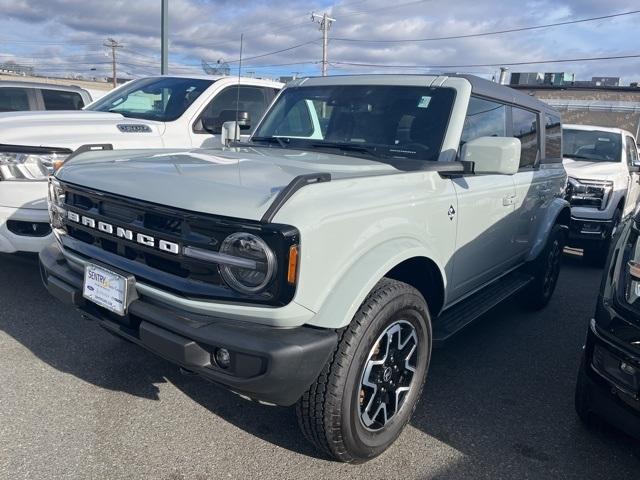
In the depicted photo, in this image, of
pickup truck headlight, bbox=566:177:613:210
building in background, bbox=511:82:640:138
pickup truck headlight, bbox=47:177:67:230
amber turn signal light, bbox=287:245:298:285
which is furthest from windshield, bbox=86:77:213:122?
building in background, bbox=511:82:640:138

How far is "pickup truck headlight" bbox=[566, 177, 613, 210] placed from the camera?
24.3 ft

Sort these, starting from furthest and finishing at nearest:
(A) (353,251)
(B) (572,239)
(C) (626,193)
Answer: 1. (C) (626,193)
2. (B) (572,239)
3. (A) (353,251)

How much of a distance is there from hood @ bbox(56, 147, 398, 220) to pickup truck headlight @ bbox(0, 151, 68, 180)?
1.26 metres

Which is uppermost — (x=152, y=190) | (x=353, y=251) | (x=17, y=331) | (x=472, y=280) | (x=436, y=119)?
(x=436, y=119)

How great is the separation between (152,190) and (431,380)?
2.27m

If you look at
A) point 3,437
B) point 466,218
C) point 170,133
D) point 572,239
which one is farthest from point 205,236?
point 572,239

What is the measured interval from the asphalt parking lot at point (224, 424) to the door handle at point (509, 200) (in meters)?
1.16

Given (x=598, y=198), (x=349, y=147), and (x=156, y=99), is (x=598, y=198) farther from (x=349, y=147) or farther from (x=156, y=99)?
(x=156, y=99)

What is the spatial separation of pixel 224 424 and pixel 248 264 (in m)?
1.26

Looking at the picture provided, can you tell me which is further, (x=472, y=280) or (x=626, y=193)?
(x=626, y=193)

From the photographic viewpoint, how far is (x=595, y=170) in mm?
7602

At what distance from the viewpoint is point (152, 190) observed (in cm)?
245

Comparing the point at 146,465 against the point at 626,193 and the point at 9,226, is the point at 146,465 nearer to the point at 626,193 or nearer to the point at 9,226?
the point at 9,226

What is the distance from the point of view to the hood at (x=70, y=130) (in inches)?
173
